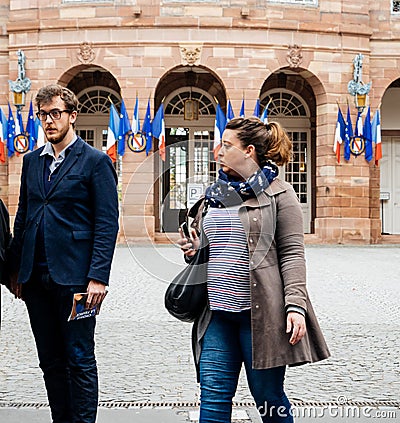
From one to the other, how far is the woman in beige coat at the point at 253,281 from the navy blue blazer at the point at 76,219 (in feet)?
2.07

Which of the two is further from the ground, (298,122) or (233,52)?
(233,52)

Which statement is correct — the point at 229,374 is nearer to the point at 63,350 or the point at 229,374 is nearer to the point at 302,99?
the point at 63,350

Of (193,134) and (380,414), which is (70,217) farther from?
(193,134)

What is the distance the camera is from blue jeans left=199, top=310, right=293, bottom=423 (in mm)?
3465

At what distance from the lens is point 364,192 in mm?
22328

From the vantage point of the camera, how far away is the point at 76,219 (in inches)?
161

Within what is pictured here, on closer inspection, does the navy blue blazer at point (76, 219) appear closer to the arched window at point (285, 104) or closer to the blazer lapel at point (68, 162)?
the blazer lapel at point (68, 162)

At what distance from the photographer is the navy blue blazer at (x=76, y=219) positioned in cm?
404

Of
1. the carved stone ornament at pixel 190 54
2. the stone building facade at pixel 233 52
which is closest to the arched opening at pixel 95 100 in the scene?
the stone building facade at pixel 233 52

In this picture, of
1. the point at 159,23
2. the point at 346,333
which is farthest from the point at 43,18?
the point at 346,333

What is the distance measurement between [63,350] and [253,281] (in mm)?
1318

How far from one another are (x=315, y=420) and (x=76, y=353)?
5.10ft

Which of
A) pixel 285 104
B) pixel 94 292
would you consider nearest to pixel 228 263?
pixel 94 292

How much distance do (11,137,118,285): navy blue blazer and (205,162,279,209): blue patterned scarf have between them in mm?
708
